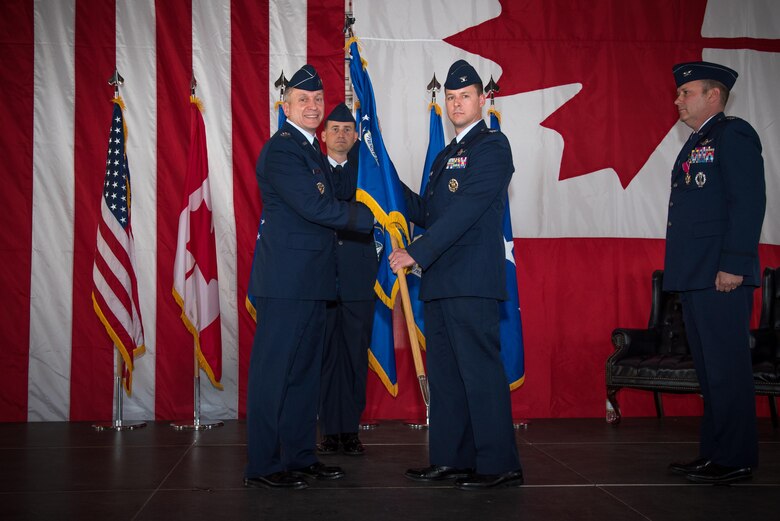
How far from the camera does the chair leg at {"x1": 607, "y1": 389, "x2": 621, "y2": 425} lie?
5.06 meters

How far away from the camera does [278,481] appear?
3053 mm

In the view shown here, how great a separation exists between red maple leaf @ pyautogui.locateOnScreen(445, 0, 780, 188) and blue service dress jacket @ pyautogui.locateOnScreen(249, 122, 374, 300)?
9.17ft

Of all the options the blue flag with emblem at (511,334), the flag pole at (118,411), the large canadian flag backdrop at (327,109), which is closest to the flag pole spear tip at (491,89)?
the large canadian flag backdrop at (327,109)

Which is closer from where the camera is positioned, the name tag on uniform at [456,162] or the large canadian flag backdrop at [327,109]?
the name tag on uniform at [456,162]

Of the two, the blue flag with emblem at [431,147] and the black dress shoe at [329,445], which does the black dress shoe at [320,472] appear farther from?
the blue flag with emblem at [431,147]

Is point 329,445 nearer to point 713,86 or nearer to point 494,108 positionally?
point 713,86

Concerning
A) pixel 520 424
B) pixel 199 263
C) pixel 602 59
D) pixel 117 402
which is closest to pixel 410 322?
pixel 520 424

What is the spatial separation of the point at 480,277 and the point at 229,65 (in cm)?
306

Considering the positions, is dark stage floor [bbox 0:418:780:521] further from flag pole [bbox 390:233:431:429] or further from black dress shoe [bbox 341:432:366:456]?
flag pole [bbox 390:233:431:429]

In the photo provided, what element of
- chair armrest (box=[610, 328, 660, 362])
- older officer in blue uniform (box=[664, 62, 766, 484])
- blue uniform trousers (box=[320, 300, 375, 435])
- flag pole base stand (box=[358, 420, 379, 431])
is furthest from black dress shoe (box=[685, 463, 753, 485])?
flag pole base stand (box=[358, 420, 379, 431])

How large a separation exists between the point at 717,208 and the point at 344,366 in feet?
6.54

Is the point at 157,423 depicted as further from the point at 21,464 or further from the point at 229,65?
the point at 229,65

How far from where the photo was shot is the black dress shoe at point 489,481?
2982 mm

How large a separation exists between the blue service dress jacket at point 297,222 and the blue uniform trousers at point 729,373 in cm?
145
